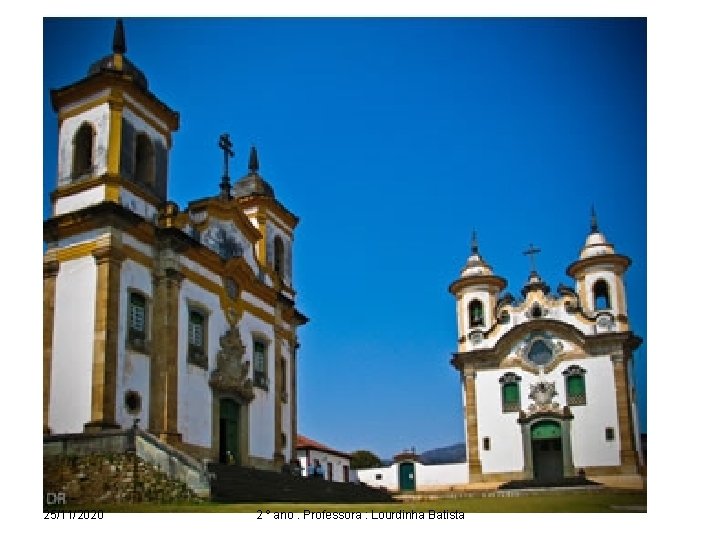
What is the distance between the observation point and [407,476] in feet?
94.1

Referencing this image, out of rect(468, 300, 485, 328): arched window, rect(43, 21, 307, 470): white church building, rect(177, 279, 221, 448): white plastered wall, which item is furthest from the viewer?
rect(468, 300, 485, 328): arched window

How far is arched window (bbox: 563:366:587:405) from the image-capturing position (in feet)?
86.2

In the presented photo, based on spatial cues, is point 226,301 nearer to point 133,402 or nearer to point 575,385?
point 133,402

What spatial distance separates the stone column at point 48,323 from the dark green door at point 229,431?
169 inches

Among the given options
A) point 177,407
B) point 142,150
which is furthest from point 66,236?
point 177,407

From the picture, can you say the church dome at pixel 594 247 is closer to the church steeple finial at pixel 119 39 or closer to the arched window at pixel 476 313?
the arched window at pixel 476 313

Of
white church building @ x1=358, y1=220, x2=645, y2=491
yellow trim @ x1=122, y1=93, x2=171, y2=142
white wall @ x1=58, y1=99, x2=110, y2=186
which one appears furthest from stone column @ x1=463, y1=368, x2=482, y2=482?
white wall @ x1=58, y1=99, x2=110, y2=186

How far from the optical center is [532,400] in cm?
2666

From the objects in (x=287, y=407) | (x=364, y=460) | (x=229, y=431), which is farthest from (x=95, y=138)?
(x=364, y=460)

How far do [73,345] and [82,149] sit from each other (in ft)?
12.9

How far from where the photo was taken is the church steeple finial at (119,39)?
13566 mm

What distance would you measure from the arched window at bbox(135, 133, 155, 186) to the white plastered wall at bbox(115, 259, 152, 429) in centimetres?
196

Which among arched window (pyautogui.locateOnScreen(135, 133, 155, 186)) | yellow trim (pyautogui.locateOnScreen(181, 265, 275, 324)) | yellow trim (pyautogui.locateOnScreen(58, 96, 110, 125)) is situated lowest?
yellow trim (pyautogui.locateOnScreen(181, 265, 275, 324))

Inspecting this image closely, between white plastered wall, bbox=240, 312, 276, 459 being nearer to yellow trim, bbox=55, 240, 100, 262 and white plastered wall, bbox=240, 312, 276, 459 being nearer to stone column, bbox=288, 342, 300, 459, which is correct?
stone column, bbox=288, 342, 300, 459
